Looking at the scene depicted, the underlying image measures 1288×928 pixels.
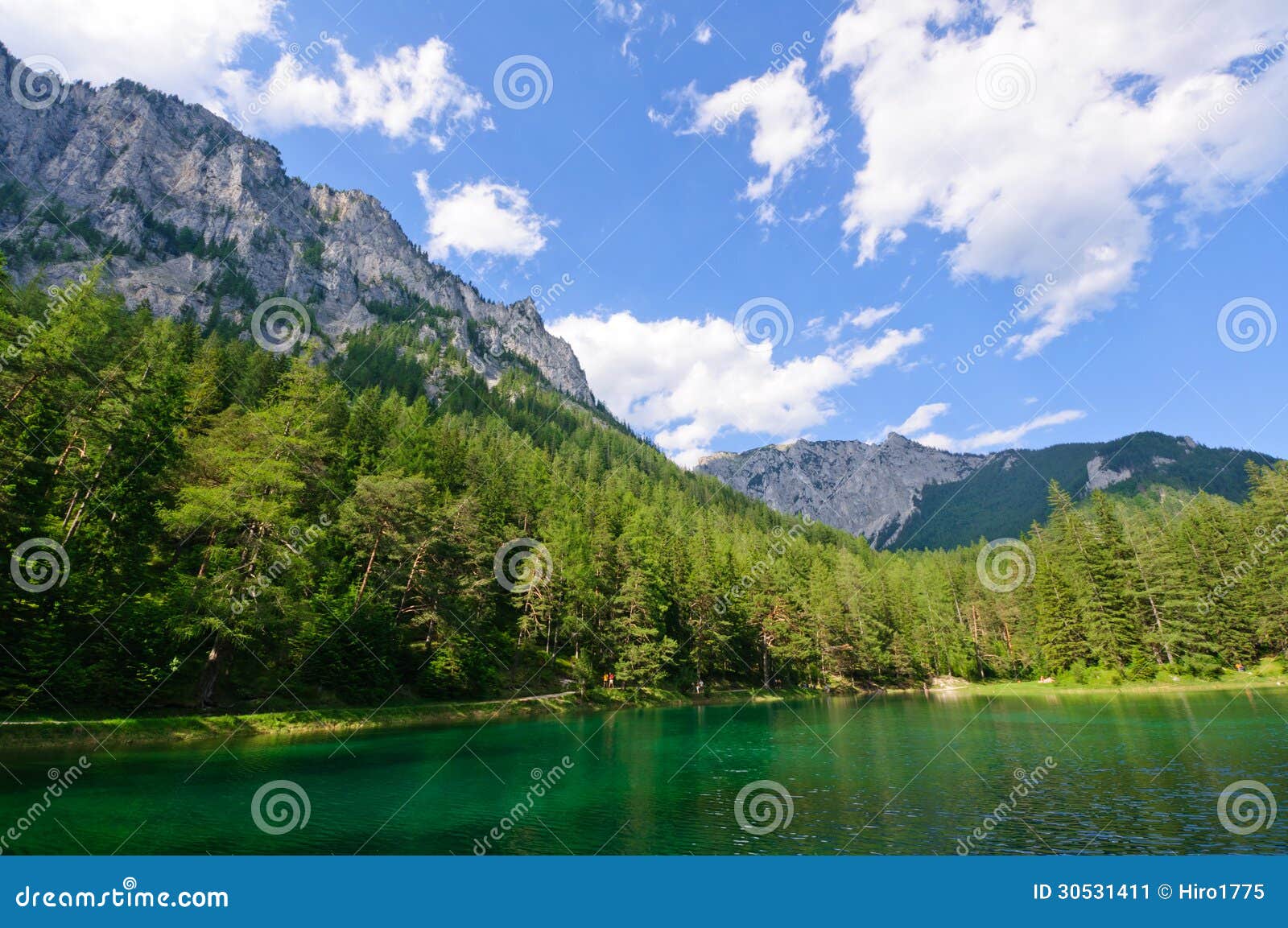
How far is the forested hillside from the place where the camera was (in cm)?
3119

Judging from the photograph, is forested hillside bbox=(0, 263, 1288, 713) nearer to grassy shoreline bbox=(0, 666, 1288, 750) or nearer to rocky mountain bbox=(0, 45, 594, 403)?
grassy shoreline bbox=(0, 666, 1288, 750)

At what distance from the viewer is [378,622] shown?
44.6m

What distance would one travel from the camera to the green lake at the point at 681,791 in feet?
49.9

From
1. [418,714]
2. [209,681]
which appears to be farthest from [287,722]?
[418,714]

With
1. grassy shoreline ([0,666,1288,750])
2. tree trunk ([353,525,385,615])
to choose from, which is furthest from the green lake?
tree trunk ([353,525,385,615])

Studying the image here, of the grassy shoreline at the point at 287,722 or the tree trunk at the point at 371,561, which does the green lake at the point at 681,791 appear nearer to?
the grassy shoreline at the point at 287,722

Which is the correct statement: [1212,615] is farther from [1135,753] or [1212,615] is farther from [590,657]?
[590,657]

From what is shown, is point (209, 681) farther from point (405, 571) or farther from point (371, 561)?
point (405, 571)

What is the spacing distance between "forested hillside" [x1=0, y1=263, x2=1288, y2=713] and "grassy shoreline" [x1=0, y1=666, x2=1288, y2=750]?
212 cm

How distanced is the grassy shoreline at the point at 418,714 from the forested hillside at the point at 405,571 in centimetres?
212

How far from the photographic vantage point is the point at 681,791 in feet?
73.1
